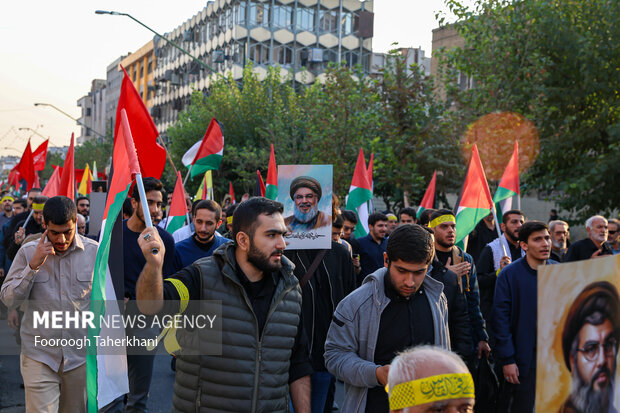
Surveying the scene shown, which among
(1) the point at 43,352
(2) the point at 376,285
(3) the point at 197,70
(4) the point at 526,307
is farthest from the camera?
(3) the point at 197,70

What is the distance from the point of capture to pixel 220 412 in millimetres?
3656

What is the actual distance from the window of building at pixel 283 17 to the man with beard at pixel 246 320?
5885 cm

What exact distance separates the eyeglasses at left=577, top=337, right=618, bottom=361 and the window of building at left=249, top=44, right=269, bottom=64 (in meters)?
58.8

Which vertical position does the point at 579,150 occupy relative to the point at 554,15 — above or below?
below

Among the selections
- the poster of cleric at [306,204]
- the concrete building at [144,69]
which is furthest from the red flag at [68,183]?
the concrete building at [144,69]

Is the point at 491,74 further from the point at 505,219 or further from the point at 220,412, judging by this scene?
the point at 220,412

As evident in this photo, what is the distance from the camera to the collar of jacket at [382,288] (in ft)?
13.3

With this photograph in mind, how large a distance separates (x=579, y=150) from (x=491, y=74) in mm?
2841

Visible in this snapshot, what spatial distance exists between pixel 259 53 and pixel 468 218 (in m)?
54.1

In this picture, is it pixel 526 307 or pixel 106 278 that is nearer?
pixel 106 278

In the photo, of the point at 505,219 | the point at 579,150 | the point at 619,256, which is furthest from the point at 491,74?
the point at 619,256

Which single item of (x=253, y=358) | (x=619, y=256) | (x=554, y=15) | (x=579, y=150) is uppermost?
(x=554, y=15)

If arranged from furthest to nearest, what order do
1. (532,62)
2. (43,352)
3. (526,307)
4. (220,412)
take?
(532,62) < (526,307) < (43,352) < (220,412)

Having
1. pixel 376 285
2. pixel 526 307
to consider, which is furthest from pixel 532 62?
pixel 376 285
